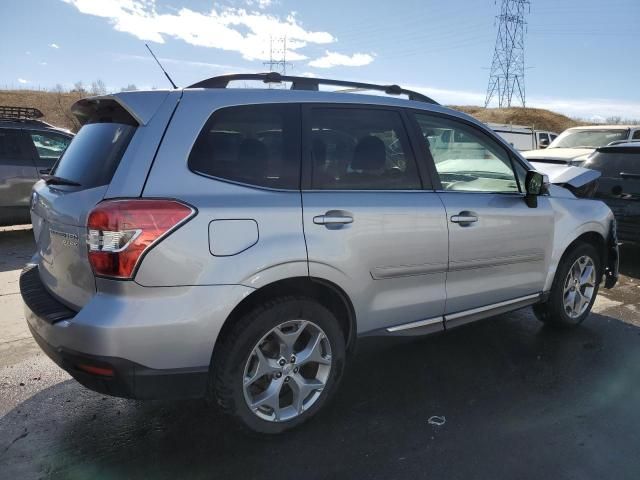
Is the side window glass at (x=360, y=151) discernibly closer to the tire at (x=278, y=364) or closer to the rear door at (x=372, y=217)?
the rear door at (x=372, y=217)

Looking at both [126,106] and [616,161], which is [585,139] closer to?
[616,161]

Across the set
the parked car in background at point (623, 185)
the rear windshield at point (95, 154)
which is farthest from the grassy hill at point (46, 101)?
the rear windshield at point (95, 154)

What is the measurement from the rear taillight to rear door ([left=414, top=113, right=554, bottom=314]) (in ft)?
5.96

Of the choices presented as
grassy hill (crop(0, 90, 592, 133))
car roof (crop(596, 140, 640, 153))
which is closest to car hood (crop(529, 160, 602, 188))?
car roof (crop(596, 140, 640, 153))

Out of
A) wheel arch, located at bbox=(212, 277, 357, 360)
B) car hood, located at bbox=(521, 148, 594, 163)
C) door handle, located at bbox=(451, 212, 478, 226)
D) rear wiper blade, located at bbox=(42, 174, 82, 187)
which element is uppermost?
rear wiper blade, located at bbox=(42, 174, 82, 187)

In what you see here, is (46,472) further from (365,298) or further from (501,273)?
(501,273)

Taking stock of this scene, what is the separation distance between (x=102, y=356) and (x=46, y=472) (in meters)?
0.77

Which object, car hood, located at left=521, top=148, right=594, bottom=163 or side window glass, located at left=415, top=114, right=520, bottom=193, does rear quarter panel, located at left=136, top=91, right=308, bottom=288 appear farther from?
car hood, located at left=521, top=148, right=594, bottom=163

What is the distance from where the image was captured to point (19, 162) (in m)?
8.12

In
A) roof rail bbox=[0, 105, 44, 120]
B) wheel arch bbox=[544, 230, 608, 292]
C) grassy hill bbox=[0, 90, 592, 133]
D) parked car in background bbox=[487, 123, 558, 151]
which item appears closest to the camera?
wheel arch bbox=[544, 230, 608, 292]

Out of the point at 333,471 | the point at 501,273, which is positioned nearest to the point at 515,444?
the point at 333,471

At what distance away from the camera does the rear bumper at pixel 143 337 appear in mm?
2402

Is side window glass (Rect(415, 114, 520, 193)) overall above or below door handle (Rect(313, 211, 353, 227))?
above

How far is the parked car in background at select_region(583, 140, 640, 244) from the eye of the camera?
687cm
